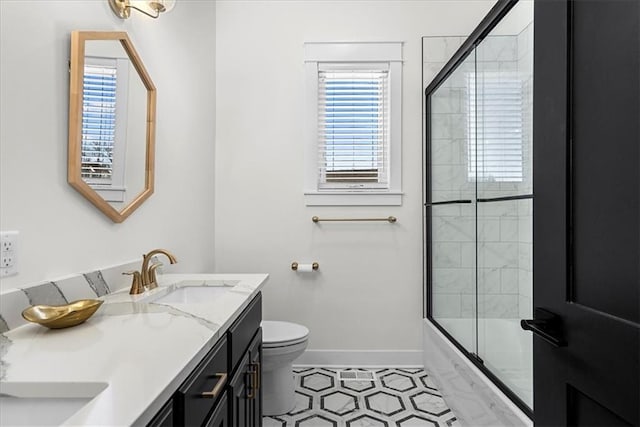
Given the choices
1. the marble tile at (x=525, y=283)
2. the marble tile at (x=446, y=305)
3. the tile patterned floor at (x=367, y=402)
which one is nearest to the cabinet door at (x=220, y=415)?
the tile patterned floor at (x=367, y=402)

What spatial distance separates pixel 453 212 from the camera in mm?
2268

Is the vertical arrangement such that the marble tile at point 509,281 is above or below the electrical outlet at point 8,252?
below

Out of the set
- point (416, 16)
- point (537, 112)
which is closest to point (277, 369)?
point (537, 112)

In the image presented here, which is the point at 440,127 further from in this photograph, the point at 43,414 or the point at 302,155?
the point at 43,414

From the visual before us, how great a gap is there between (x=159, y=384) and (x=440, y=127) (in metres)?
2.26

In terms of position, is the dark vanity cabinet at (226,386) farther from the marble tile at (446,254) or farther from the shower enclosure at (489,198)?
the marble tile at (446,254)

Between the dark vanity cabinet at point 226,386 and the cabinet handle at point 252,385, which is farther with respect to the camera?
the cabinet handle at point 252,385

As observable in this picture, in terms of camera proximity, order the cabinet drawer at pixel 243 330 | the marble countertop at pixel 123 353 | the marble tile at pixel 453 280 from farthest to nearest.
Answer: the marble tile at pixel 453 280 < the cabinet drawer at pixel 243 330 < the marble countertop at pixel 123 353

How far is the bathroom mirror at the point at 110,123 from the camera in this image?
127 cm

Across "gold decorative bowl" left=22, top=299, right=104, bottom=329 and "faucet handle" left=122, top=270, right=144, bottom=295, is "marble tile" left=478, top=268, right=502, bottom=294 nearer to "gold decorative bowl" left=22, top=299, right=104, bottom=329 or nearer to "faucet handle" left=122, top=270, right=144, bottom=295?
"faucet handle" left=122, top=270, right=144, bottom=295

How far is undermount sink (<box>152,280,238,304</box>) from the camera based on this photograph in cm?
166

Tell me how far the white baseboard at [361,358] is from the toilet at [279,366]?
1.92 feet

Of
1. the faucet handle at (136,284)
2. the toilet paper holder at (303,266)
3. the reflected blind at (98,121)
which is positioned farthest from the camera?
the toilet paper holder at (303,266)

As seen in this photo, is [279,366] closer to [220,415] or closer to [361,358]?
[361,358]
